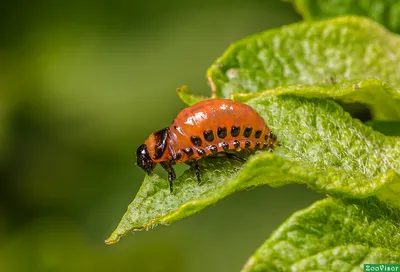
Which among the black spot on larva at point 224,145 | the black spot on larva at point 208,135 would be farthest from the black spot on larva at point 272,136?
the black spot on larva at point 208,135

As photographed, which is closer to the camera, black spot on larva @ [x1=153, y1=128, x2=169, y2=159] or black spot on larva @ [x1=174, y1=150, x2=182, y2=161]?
black spot on larva @ [x1=174, y1=150, x2=182, y2=161]

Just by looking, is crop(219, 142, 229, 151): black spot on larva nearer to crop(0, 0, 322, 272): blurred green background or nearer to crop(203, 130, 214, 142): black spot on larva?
crop(203, 130, 214, 142): black spot on larva

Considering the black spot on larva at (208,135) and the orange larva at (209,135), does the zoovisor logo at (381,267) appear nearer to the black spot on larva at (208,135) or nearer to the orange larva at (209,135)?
the orange larva at (209,135)

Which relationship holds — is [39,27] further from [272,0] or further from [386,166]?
[386,166]

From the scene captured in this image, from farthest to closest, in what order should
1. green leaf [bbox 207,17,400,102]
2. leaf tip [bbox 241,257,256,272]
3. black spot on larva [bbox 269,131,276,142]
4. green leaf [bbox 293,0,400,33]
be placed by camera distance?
green leaf [bbox 293,0,400,33] → green leaf [bbox 207,17,400,102] → black spot on larva [bbox 269,131,276,142] → leaf tip [bbox 241,257,256,272]

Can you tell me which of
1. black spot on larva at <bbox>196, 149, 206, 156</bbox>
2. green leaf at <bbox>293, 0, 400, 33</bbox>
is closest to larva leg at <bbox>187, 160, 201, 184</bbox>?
black spot on larva at <bbox>196, 149, 206, 156</bbox>

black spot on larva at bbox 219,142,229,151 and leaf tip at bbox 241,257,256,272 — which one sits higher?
black spot on larva at bbox 219,142,229,151

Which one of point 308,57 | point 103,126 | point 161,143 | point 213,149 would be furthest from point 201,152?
point 103,126

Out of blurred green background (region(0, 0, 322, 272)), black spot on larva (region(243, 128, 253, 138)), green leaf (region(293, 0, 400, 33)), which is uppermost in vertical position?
green leaf (region(293, 0, 400, 33))
